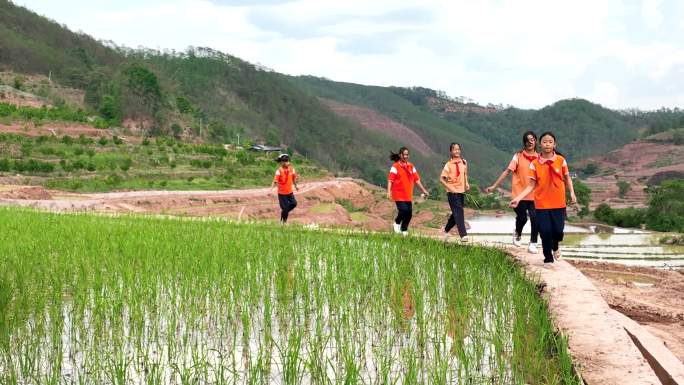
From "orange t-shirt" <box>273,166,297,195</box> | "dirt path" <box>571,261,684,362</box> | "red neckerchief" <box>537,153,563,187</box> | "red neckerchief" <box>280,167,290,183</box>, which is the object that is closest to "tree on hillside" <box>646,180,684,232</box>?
"dirt path" <box>571,261,684,362</box>

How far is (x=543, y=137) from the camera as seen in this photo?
7723 millimetres

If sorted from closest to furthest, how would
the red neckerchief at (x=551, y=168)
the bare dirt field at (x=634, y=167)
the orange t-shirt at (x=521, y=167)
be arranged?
the red neckerchief at (x=551, y=168) → the orange t-shirt at (x=521, y=167) → the bare dirt field at (x=634, y=167)

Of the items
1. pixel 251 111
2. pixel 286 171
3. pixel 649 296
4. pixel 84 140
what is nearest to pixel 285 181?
pixel 286 171

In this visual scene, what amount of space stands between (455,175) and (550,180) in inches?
92.4

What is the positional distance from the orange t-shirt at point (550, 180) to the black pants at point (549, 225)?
65 millimetres

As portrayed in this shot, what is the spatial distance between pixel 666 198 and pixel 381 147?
61977mm

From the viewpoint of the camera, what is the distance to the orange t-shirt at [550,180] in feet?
25.5

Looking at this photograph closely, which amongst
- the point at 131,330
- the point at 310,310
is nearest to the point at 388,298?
the point at 310,310

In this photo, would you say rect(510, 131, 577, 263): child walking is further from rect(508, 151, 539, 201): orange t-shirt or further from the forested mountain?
the forested mountain

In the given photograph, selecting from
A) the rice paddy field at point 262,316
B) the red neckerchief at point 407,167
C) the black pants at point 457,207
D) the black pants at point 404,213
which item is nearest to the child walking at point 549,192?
the rice paddy field at point 262,316

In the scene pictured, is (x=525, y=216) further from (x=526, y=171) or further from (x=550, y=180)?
(x=550, y=180)

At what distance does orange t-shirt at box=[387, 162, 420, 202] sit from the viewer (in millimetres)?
11141

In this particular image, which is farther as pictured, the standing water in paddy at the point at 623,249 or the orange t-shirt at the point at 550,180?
the standing water in paddy at the point at 623,249

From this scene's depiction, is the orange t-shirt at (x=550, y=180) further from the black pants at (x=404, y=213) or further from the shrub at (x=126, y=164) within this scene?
the shrub at (x=126, y=164)
